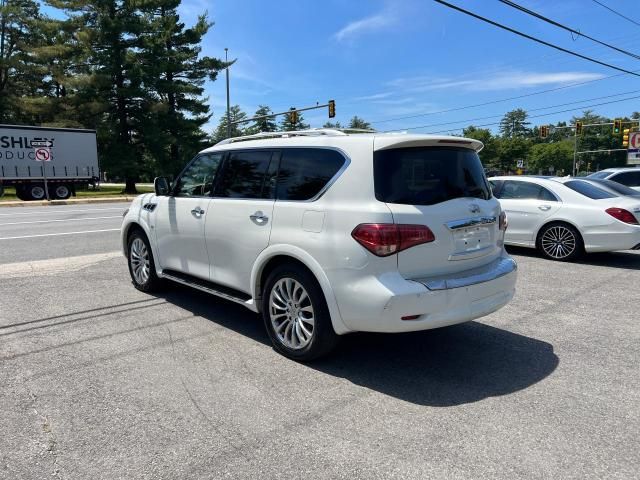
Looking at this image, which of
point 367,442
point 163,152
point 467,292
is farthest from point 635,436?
point 163,152

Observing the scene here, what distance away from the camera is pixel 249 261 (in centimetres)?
448

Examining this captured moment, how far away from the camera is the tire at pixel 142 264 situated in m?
6.17

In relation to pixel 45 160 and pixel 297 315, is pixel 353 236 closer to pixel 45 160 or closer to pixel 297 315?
pixel 297 315

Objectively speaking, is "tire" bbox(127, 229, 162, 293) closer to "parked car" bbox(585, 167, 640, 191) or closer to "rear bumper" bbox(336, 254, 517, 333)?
"rear bumper" bbox(336, 254, 517, 333)

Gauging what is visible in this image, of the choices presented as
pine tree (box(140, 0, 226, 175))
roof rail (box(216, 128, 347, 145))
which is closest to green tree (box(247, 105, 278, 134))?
pine tree (box(140, 0, 226, 175))

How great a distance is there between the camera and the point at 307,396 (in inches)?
140

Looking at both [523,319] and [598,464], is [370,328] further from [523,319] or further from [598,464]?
[523,319]

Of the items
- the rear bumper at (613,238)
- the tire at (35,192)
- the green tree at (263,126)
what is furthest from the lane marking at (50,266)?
the green tree at (263,126)

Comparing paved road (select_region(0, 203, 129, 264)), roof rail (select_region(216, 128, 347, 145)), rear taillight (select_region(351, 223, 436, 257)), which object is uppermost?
roof rail (select_region(216, 128, 347, 145))

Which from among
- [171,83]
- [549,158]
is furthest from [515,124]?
[171,83]

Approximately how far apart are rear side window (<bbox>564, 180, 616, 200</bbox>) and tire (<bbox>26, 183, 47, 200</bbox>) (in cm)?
2843

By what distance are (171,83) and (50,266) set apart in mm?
35688

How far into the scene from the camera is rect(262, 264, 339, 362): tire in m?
3.91

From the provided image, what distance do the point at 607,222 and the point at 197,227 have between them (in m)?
6.76
